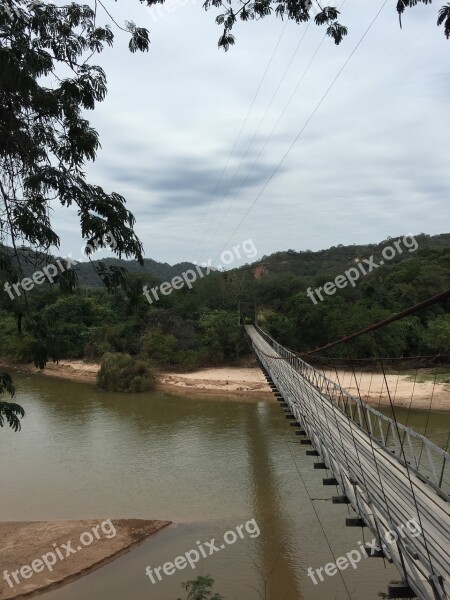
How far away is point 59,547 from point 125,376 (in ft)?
30.8

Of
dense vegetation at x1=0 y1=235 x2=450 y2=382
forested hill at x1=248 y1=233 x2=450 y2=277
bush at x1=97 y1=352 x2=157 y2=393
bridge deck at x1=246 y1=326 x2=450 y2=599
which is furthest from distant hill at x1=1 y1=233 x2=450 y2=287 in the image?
bridge deck at x1=246 y1=326 x2=450 y2=599

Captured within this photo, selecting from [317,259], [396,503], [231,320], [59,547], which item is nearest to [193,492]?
[59,547]

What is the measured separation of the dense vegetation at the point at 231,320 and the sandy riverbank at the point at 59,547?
28.1 ft

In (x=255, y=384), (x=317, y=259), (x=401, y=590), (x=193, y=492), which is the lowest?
(x=193, y=492)

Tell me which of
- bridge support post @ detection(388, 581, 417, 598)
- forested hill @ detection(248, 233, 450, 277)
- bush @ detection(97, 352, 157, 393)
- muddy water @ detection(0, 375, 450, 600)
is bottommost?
muddy water @ detection(0, 375, 450, 600)

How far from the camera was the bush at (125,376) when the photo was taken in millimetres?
13891

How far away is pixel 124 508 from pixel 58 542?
1.12m

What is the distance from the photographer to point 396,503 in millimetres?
2885

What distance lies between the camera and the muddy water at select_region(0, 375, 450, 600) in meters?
4.42

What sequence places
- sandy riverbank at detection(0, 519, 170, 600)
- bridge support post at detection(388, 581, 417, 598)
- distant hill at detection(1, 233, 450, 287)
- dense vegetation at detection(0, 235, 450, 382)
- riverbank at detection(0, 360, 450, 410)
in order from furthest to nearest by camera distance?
distant hill at detection(1, 233, 450, 287), dense vegetation at detection(0, 235, 450, 382), riverbank at detection(0, 360, 450, 410), sandy riverbank at detection(0, 519, 170, 600), bridge support post at detection(388, 581, 417, 598)

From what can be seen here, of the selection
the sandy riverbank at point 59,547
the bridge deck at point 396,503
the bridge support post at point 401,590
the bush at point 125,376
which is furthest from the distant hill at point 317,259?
the bridge support post at point 401,590

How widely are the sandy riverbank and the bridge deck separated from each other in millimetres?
2330

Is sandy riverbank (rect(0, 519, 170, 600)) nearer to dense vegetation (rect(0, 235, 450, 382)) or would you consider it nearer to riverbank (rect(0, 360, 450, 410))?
riverbank (rect(0, 360, 450, 410))

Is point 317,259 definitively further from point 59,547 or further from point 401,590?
point 401,590
